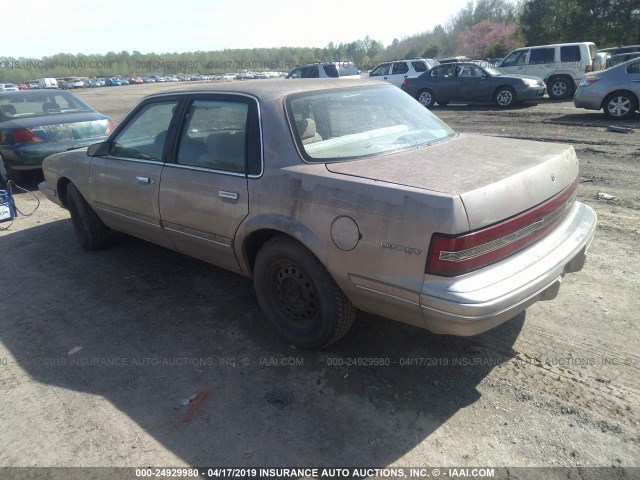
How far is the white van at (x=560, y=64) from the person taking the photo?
52.1 feet

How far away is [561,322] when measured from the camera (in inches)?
131

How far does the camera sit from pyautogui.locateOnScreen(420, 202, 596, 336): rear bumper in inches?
90.4

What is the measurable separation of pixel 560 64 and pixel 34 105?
620 inches

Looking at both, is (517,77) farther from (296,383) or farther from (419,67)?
(296,383)

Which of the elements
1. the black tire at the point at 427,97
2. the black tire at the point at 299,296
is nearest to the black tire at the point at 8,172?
the black tire at the point at 299,296

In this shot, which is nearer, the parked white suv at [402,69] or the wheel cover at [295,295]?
the wheel cover at [295,295]

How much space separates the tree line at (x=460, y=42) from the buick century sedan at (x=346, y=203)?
3420 centimetres

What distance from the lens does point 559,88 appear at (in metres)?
16.4

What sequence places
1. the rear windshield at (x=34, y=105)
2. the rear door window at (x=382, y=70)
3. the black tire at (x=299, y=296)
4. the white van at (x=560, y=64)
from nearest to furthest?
the black tire at (x=299, y=296) < the rear windshield at (x=34, y=105) < the white van at (x=560, y=64) < the rear door window at (x=382, y=70)

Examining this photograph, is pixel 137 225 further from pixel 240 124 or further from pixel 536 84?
pixel 536 84

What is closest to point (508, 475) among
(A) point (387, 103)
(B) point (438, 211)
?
(B) point (438, 211)

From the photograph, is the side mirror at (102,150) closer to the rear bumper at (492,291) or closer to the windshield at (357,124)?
the windshield at (357,124)

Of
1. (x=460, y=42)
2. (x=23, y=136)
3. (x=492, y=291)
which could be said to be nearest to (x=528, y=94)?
(x=23, y=136)

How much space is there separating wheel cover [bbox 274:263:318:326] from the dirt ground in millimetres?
254
